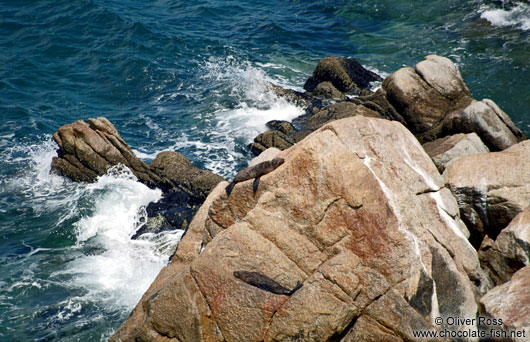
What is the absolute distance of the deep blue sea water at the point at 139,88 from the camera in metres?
13.6

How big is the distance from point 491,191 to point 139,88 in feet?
62.2

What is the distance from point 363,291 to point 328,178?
7.13 feet

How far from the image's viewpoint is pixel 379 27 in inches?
1188

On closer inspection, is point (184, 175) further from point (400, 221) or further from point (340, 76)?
point (400, 221)

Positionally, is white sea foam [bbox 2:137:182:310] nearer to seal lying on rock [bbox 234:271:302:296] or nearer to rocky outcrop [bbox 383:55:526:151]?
seal lying on rock [bbox 234:271:302:296]

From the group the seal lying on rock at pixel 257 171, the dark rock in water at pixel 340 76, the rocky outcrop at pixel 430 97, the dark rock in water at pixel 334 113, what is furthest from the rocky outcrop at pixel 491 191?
the dark rock in water at pixel 340 76

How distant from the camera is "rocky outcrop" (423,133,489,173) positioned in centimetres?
1336

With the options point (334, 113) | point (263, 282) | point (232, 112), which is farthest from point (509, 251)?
point (232, 112)

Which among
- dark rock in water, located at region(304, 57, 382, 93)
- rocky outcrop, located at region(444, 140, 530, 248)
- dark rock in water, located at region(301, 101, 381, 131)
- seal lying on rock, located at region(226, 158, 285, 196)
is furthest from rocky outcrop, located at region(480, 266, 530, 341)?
dark rock in water, located at region(304, 57, 382, 93)

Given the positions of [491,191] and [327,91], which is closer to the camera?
[491,191]

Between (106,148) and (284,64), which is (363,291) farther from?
(284,64)

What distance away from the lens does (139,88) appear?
25000mm

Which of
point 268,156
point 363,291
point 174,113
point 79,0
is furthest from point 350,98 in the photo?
point 79,0

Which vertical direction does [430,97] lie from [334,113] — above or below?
above
